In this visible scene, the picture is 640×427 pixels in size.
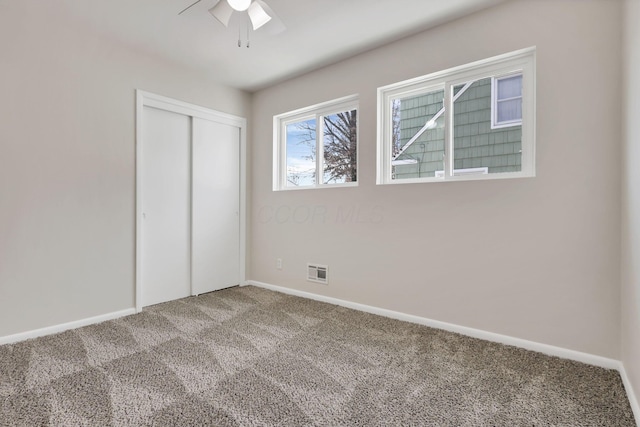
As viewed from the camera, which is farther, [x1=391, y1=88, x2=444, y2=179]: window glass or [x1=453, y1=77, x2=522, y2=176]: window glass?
[x1=391, y1=88, x2=444, y2=179]: window glass

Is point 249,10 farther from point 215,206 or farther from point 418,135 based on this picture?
point 215,206

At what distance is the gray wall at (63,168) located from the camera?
2316 millimetres

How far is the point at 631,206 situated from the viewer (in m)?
1.65

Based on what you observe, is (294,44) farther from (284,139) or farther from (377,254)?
(377,254)

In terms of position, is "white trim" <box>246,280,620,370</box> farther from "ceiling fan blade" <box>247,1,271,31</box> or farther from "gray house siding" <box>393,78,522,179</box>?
"ceiling fan blade" <box>247,1,271,31</box>

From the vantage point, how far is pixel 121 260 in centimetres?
290

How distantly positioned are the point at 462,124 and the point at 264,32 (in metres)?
1.81

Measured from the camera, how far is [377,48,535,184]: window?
2.29m

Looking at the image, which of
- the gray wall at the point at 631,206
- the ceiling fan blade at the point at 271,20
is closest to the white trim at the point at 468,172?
the gray wall at the point at 631,206

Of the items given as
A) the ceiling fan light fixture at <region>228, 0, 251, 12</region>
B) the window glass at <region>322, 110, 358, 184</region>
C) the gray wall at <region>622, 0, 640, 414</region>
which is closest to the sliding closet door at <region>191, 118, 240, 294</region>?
the window glass at <region>322, 110, 358, 184</region>

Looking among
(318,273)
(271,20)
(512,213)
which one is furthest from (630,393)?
(271,20)

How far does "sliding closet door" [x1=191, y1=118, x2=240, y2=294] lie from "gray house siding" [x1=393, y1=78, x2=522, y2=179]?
208 centimetres

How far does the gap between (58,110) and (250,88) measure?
6.56ft

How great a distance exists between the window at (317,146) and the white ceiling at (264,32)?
52 centimetres
